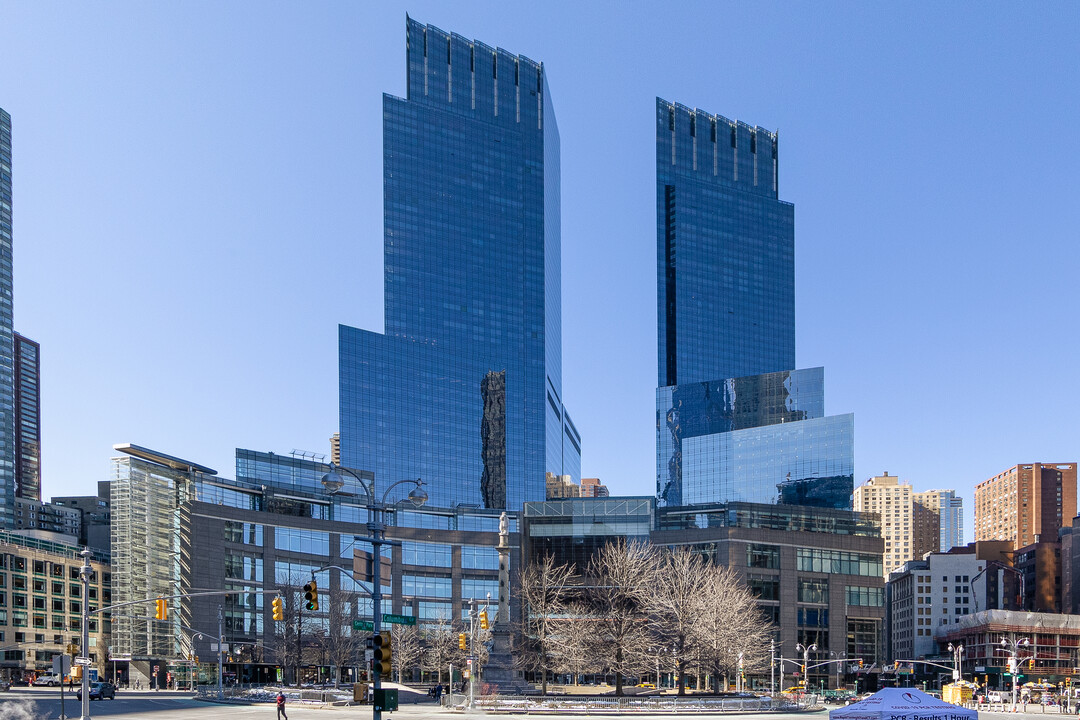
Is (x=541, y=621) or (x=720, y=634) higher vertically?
(x=541, y=621)

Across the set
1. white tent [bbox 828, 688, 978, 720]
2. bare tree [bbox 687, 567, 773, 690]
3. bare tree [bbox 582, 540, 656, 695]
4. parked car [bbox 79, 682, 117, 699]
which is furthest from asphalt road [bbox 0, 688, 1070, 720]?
white tent [bbox 828, 688, 978, 720]

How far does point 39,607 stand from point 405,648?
2525 inches

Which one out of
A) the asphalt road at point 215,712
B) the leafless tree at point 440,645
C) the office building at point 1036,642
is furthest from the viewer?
the office building at point 1036,642

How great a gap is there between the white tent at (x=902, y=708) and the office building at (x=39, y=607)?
13232cm

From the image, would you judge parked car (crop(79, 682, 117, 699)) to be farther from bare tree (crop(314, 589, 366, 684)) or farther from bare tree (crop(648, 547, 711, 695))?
bare tree (crop(648, 547, 711, 695))

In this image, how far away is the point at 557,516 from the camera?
149 meters

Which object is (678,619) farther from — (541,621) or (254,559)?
(254,559)

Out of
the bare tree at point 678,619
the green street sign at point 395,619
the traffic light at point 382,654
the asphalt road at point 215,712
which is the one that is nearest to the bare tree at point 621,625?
the bare tree at point 678,619

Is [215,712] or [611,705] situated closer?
[215,712]

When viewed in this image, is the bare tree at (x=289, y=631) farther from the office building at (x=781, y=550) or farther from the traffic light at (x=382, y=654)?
the traffic light at (x=382, y=654)

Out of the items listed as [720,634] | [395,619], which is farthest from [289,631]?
[395,619]

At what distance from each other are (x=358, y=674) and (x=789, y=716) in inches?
2554

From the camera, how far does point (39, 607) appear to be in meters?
148

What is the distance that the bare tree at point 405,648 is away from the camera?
378 ft
